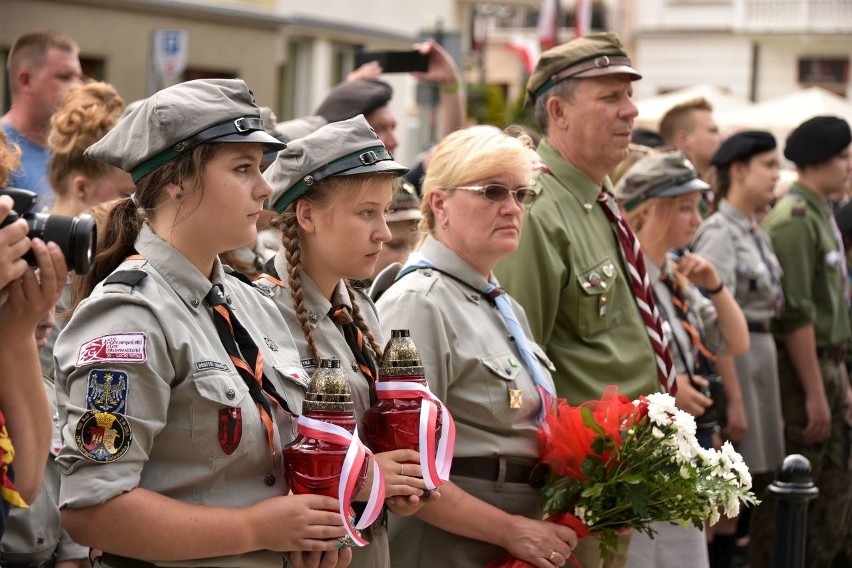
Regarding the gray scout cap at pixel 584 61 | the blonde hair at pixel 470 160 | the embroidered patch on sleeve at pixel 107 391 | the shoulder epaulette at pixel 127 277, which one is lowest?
the embroidered patch on sleeve at pixel 107 391

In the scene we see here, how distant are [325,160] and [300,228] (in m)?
0.23

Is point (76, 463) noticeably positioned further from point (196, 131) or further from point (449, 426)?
point (449, 426)

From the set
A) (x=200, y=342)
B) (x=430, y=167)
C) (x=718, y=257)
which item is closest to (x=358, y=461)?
(x=200, y=342)

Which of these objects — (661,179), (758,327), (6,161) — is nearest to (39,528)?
(6,161)

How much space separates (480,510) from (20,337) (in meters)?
1.77

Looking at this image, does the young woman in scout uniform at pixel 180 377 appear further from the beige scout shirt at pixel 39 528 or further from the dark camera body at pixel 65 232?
the beige scout shirt at pixel 39 528

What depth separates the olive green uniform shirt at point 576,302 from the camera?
5.04 metres

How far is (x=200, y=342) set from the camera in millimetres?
3133

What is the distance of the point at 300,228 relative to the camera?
152 inches

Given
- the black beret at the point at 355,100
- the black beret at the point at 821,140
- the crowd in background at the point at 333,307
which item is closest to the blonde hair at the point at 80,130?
the crowd in background at the point at 333,307

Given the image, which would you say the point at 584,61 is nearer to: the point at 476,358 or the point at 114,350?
the point at 476,358

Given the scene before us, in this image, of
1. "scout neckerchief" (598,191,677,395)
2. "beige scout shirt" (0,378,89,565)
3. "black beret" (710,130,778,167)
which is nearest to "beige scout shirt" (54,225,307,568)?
"beige scout shirt" (0,378,89,565)

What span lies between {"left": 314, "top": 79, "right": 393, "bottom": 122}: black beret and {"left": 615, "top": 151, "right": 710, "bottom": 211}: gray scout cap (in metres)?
1.43

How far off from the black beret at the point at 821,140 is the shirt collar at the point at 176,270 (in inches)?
237
